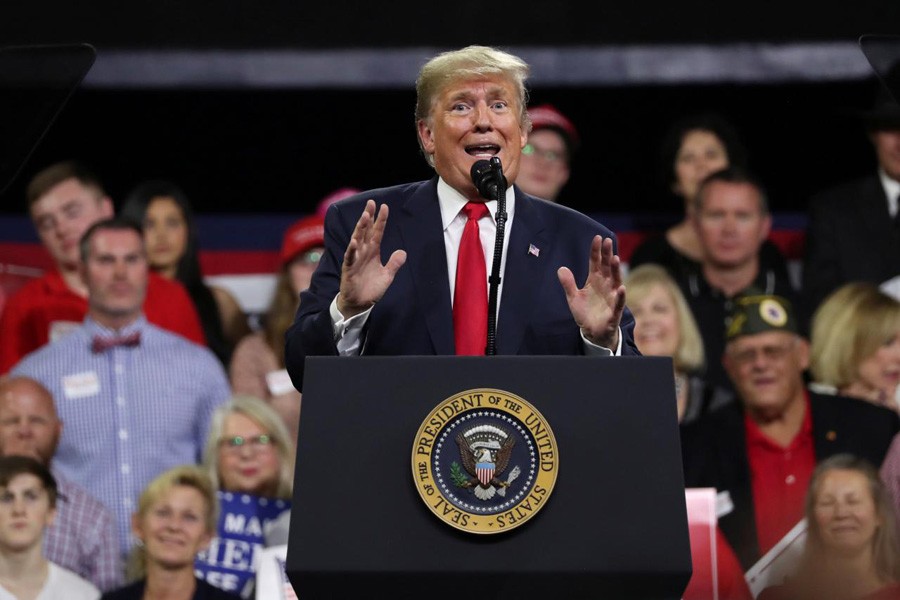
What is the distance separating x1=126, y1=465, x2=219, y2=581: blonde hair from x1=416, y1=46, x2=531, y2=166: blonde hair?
7.11 feet

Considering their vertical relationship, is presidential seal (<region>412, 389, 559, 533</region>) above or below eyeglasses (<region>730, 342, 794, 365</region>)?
below

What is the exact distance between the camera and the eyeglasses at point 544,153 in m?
5.00

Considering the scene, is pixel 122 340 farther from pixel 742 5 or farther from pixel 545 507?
pixel 545 507

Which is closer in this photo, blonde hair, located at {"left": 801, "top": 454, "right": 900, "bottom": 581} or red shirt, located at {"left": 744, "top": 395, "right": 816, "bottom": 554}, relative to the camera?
blonde hair, located at {"left": 801, "top": 454, "right": 900, "bottom": 581}

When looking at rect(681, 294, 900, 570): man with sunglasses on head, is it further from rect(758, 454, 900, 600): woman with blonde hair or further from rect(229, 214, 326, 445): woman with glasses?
rect(229, 214, 326, 445): woman with glasses

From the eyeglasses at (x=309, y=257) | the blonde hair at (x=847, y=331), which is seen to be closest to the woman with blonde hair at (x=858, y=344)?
the blonde hair at (x=847, y=331)

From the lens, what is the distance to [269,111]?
18.2 ft

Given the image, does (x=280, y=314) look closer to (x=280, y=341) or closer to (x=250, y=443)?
(x=280, y=341)

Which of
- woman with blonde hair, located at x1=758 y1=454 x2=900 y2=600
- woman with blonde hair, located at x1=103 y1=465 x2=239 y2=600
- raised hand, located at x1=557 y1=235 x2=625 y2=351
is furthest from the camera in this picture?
woman with blonde hair, located at x1=103 y1=465 x2=239 y2=600

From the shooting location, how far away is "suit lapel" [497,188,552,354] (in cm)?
217

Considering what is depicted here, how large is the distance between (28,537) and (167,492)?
40 cm

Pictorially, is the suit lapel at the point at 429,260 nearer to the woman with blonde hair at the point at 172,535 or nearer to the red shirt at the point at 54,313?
the woman with blonde hair at the point at 172,535

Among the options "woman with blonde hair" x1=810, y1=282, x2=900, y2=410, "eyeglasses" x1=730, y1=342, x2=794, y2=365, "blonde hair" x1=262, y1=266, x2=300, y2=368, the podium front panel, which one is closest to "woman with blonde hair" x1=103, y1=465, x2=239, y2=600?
"blonde hair" x1=262, y1=266, x2=300, y2=368

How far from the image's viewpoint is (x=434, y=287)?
2.22 meters
